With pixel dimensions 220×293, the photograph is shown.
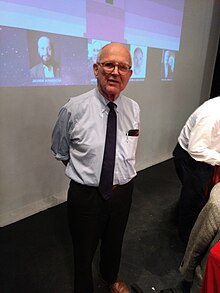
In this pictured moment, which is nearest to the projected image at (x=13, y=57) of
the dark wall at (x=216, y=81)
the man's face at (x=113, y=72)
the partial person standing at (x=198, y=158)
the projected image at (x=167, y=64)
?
the man's face at (x=113, y=72)

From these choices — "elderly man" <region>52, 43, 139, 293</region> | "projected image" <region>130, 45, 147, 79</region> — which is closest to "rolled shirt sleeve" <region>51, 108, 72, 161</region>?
"elderly man" <region>52, 43, 139, 293</region>

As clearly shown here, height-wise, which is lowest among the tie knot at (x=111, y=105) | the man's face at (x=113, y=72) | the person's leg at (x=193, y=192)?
the person's leg at (x=193, y=192)

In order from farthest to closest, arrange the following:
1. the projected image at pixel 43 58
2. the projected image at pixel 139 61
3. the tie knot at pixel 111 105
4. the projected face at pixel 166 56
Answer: the projected face at pixel 166 56 < the projected image at pixel 139 61 < the projected image at pixel 43 58 < the tie knot at pixel 111 105

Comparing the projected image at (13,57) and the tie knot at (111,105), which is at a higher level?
the projected image at (13,57)

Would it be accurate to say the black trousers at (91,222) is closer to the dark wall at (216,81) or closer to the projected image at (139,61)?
the projected image at (139,61)

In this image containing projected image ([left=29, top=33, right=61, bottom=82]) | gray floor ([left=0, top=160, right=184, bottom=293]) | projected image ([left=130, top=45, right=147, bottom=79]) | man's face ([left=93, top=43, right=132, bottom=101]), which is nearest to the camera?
man's face ([left=93, top=43, right=132, bottom=101])

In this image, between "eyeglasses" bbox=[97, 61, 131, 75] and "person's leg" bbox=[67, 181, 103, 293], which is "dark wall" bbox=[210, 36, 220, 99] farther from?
"person's leg" bbox=[67, 181, 103, 293]

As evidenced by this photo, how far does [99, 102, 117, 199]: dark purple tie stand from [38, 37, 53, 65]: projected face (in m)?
1.11

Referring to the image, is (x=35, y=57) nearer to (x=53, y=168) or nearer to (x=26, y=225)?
(x=53, y=168)

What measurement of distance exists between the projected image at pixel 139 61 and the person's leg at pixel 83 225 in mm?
1993

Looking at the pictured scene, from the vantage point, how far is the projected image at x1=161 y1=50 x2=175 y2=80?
10.0ft

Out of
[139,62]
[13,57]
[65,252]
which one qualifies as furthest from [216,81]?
[65,252]

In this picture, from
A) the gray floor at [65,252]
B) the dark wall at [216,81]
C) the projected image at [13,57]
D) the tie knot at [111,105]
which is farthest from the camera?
the dark wall at [216,81]

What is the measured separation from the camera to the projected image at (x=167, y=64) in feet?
10.0
